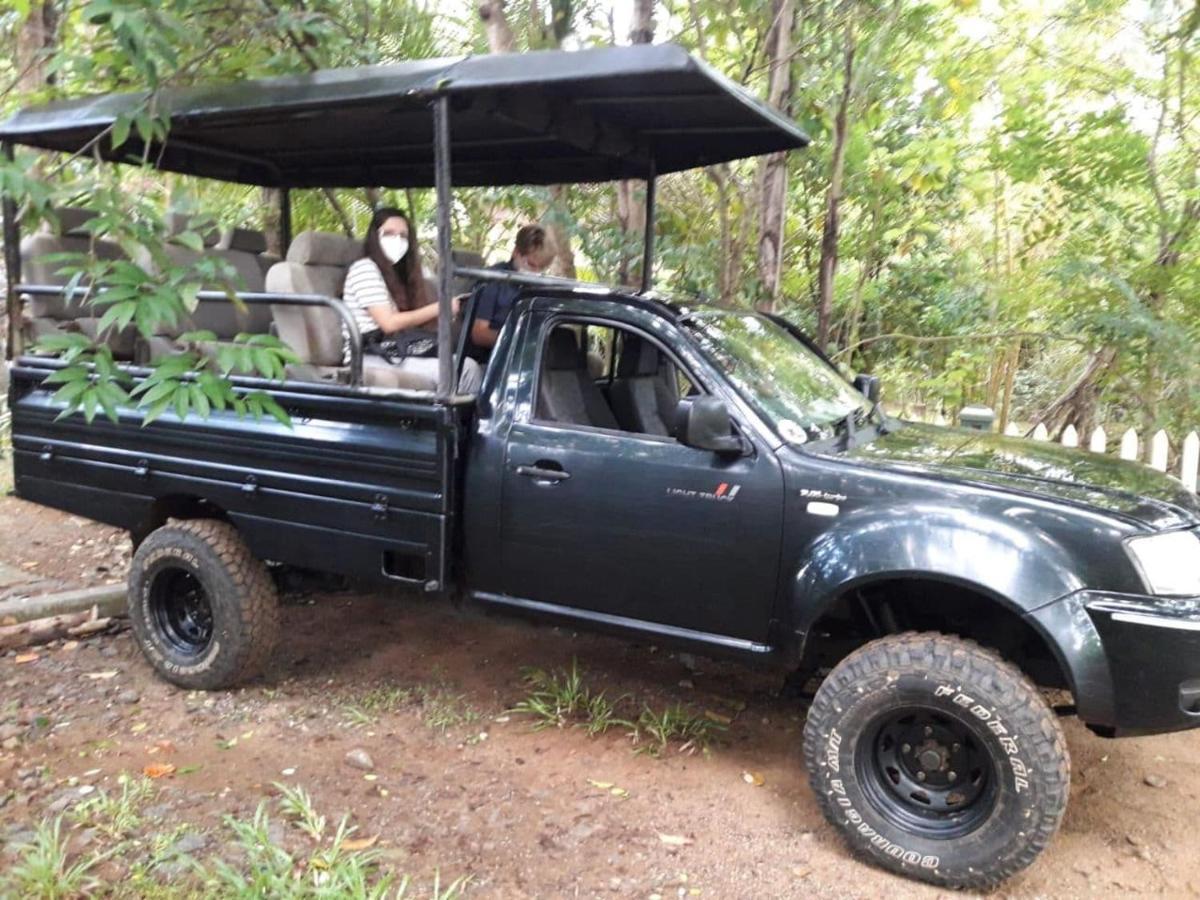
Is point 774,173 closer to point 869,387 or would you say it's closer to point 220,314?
point 869,387

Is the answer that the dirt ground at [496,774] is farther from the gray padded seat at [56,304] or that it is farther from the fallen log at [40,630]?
the gray padded seat at [56,304]

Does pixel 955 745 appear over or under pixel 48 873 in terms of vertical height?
over

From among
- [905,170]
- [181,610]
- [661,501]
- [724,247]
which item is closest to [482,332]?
[661,501]

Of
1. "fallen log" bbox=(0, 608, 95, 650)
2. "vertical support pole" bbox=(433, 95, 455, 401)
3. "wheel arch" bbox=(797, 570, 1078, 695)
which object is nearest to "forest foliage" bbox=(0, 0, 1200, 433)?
"vertical support pole" bbox=(433, 95, 455, 401)

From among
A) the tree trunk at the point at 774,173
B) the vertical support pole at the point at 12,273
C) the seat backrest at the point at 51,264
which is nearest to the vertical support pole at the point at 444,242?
the seat backrest at the point at 51,264

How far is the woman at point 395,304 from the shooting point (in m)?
4.40

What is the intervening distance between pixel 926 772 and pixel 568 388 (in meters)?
2.07

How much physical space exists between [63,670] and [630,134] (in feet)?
12.9

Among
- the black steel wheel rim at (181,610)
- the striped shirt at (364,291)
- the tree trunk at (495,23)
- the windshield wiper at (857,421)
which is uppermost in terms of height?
the tree trunk at (495,23)

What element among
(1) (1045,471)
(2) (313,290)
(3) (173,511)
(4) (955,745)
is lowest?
(4) (955,745)

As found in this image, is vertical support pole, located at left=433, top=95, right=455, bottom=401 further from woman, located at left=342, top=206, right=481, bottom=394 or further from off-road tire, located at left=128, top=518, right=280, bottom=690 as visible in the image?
off-road tire, located at left=128, top=518, right=280, bottom=690

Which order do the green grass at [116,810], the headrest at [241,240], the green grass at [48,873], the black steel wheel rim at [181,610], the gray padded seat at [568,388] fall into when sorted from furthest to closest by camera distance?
the headrest at [241,240], the black steel wheel rim at [181,610], the gray padded seat at [568,388], the green grass at [116,810], the green grass at [48,873]

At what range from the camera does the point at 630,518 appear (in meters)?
3.61

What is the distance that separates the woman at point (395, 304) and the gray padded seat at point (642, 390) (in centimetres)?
72
